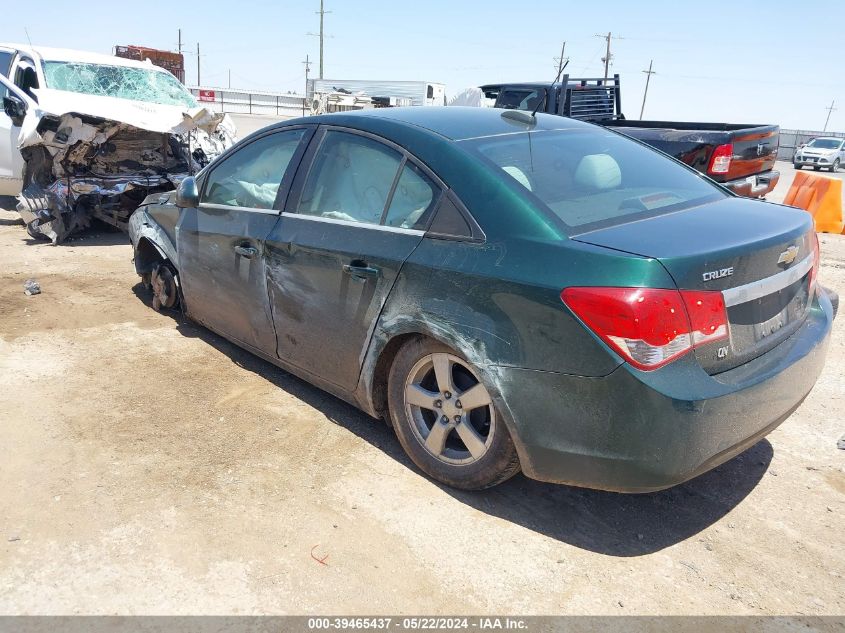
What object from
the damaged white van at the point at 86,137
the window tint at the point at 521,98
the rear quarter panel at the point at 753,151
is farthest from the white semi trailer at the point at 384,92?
the rear quarter panel at the point at 753,151

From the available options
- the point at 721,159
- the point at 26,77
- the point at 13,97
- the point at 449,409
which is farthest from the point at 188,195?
the point at 26,77

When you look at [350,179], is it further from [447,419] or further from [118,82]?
[118,82]

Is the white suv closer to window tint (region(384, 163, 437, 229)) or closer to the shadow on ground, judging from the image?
the shadow on ground

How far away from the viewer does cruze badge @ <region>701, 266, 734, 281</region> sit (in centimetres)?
242

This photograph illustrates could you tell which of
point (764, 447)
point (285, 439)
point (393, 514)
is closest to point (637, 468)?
point (393, 514)

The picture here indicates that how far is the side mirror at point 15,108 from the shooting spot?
809cm

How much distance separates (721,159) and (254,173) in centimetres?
539

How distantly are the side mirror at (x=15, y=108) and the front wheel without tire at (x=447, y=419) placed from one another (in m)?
7.23

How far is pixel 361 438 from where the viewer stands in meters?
3.60

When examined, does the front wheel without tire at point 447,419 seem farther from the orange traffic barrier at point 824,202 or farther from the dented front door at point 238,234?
the orange traffic barrier at point 824,202

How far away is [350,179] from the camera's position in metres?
3.49

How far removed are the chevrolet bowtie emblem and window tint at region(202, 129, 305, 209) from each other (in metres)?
2.48

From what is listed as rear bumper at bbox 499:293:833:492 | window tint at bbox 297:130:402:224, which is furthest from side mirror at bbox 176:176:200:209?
→ rear bumper at bbox 499:293:833:492

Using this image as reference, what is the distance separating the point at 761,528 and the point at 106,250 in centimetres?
727
